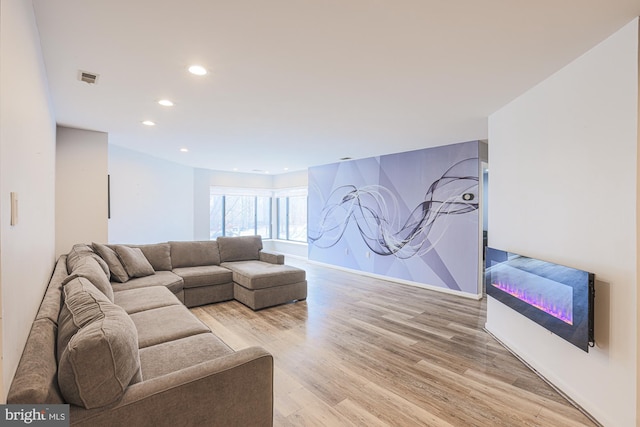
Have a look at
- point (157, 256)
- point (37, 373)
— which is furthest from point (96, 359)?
point (157, 256)

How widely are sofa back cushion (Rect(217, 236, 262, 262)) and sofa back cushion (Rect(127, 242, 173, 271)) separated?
0.82 meters

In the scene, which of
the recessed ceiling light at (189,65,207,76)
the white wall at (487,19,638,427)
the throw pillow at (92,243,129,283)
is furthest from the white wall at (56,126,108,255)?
the white wall at (487,19,638,427)

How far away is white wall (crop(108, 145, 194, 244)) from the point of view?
16.7 feet

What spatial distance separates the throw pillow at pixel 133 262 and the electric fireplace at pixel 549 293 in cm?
408

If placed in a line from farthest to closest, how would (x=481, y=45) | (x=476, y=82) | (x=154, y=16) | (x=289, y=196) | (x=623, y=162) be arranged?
(x=289, y=196)
(x=476, y=82)
(x=481, y=45)
(x=623, y=162)
(x=154, y=16)

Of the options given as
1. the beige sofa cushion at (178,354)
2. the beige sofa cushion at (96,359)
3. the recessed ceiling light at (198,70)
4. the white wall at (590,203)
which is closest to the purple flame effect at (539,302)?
the white wall at (590,203)

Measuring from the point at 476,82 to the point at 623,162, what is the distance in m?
1.19

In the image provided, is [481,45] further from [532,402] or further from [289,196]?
[289,196]

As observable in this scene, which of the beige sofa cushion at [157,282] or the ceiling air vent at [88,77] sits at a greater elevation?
the ceiling air vent at [88,77]

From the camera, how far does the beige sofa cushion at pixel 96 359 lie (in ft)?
3.51

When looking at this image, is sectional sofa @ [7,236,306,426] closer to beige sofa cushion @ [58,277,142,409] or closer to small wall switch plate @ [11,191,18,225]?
beige sofa cushion @ [58,277,142,409]

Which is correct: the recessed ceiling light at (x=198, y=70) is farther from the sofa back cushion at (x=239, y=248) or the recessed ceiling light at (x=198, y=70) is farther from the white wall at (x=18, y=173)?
the sofa back cushion at (x=239, y=248)

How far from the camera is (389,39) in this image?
1.88 m

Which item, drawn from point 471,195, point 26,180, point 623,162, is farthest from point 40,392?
point 471,195
